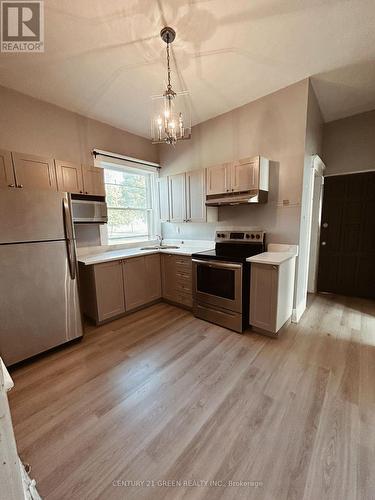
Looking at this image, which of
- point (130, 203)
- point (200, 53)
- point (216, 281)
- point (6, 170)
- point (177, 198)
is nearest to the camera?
point (200, 53)

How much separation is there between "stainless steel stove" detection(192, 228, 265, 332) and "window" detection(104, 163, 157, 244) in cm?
159

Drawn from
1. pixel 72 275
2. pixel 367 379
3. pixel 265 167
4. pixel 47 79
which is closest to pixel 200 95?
pixel 265 167

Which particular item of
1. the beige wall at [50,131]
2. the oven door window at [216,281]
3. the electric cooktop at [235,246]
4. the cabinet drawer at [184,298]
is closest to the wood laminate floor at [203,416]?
the oven door window at [216,281]

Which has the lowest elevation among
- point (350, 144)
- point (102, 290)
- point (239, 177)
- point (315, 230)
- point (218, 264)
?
point (102, 290)

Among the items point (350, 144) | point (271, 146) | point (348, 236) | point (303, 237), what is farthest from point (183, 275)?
point (350, 144)

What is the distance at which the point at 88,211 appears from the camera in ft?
9.36

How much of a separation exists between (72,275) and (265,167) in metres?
2.63

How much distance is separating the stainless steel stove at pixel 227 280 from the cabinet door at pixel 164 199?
121 centimetres

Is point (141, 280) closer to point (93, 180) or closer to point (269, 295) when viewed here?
point (93, 180)

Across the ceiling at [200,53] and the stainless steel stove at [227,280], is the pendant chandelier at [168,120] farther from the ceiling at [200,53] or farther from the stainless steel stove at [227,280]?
the stainless steel stove at [227,280]

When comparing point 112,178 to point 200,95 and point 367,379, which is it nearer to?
point 200,95

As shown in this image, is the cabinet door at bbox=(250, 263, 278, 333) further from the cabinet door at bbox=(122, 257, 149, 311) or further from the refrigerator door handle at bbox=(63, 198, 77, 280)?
the refrigerator door handle at bbox=(63, 198, 77, 280)

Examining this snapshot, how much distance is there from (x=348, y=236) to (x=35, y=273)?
449cm

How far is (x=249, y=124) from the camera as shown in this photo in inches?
114
